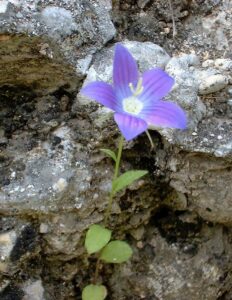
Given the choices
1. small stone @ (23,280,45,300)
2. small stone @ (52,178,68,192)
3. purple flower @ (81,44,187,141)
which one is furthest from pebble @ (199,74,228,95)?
small stone @ (23,280,45,300)

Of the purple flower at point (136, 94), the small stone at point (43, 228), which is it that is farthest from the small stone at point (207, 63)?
the small stone at point (43, 228)

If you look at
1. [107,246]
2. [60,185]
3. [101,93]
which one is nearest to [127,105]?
[101,93]

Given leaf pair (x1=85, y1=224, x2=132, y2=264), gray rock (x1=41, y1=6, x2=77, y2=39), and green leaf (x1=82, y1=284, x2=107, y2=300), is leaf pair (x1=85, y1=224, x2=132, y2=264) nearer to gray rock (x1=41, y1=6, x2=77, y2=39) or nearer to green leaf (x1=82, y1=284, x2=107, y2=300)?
green leaf (x1=82, y1=284, x2=107, y2=300)

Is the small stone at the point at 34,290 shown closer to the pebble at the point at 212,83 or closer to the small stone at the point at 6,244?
the small stone at the point at 6,244

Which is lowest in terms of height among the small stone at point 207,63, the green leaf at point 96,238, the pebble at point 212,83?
the green leaf at point 96,238

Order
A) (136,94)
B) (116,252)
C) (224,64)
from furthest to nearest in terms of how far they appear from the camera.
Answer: (224,64) < (116,252) < (136,94)

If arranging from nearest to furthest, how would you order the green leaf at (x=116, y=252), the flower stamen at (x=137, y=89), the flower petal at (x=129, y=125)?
the flower petal at (x=129, y=125), the flower stamen at (x=137, y=89), the green leaf at (x=116, y=252)

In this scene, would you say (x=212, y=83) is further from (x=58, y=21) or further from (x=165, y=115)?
(x=58, y=21)
